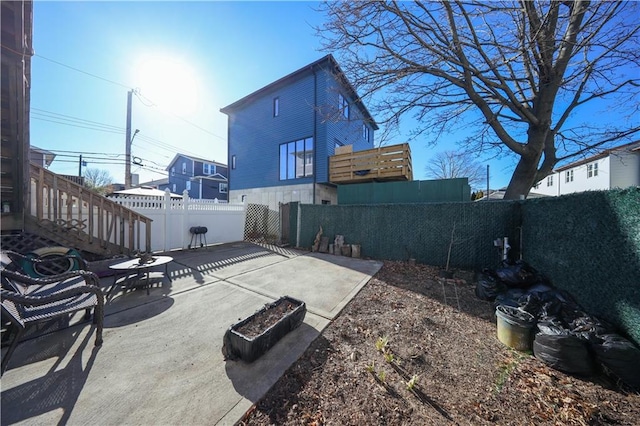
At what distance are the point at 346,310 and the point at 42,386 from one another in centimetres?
321

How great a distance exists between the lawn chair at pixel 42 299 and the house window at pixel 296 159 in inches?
385

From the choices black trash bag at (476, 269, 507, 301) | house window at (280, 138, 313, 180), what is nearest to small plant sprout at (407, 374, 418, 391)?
black trash bag at (476, 269, 507, 301)

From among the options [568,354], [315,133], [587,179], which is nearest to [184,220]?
[315,133]

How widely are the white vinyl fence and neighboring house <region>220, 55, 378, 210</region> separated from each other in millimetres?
3707

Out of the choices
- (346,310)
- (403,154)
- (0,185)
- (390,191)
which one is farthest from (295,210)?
(0,185)

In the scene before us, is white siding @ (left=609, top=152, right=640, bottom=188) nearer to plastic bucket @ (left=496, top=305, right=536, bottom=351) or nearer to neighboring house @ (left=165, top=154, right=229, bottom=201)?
plastic bucket @ (left=496, top=305, right=536, bottom=351)

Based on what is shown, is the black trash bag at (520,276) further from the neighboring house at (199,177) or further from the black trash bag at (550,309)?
the neighboring house at (199,177)

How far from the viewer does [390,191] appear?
29.7 feet

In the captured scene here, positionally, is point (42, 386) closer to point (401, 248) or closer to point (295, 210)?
point (401, 248)

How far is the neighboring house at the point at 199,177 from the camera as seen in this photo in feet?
76.7

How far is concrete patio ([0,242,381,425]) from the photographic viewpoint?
5.42 feet

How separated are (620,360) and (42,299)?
17.7 feet

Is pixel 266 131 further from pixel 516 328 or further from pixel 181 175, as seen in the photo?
pixel 181 175

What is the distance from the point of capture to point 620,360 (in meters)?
2.01
